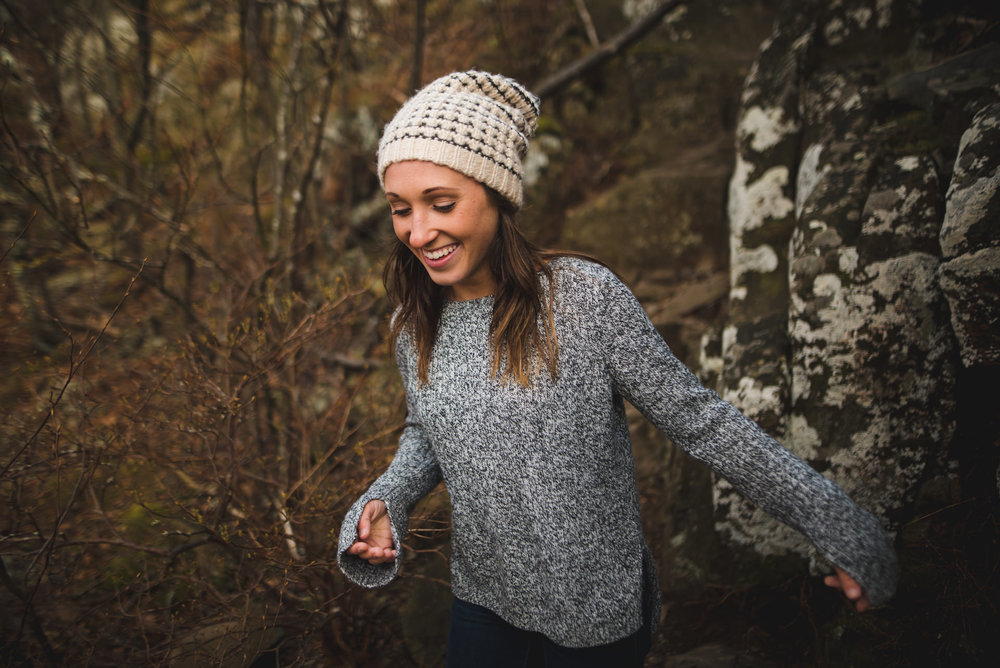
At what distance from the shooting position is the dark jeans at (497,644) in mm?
1457

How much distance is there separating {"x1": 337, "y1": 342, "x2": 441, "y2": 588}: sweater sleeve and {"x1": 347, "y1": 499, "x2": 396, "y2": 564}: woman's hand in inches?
0.6

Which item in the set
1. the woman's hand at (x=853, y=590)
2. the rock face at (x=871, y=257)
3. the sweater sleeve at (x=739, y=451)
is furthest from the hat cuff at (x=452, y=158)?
the rock face at (x=871, y=257)

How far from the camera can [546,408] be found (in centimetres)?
135

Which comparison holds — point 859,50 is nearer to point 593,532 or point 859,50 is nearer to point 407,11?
point 593,532

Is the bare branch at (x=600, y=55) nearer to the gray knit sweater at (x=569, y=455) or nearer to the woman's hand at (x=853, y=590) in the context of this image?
the gray knit sweater at (x=569, y=455)

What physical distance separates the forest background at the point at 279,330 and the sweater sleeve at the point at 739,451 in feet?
3.55

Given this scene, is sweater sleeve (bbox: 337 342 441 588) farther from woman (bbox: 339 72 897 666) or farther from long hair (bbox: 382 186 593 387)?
long hair (bbox: 382 186 593 387)

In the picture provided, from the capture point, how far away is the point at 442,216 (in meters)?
1.40

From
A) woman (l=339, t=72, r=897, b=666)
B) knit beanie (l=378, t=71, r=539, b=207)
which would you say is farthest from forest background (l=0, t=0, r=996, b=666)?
knit beanie (l=378, t=71, r=539, b=207)

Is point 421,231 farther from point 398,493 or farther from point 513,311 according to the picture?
point 398,493

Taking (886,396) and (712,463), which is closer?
(712,463)

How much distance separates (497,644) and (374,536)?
0.48 meters

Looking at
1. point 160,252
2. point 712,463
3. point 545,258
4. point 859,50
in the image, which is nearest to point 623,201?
point 859,50

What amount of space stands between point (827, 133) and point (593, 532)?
2.25m
